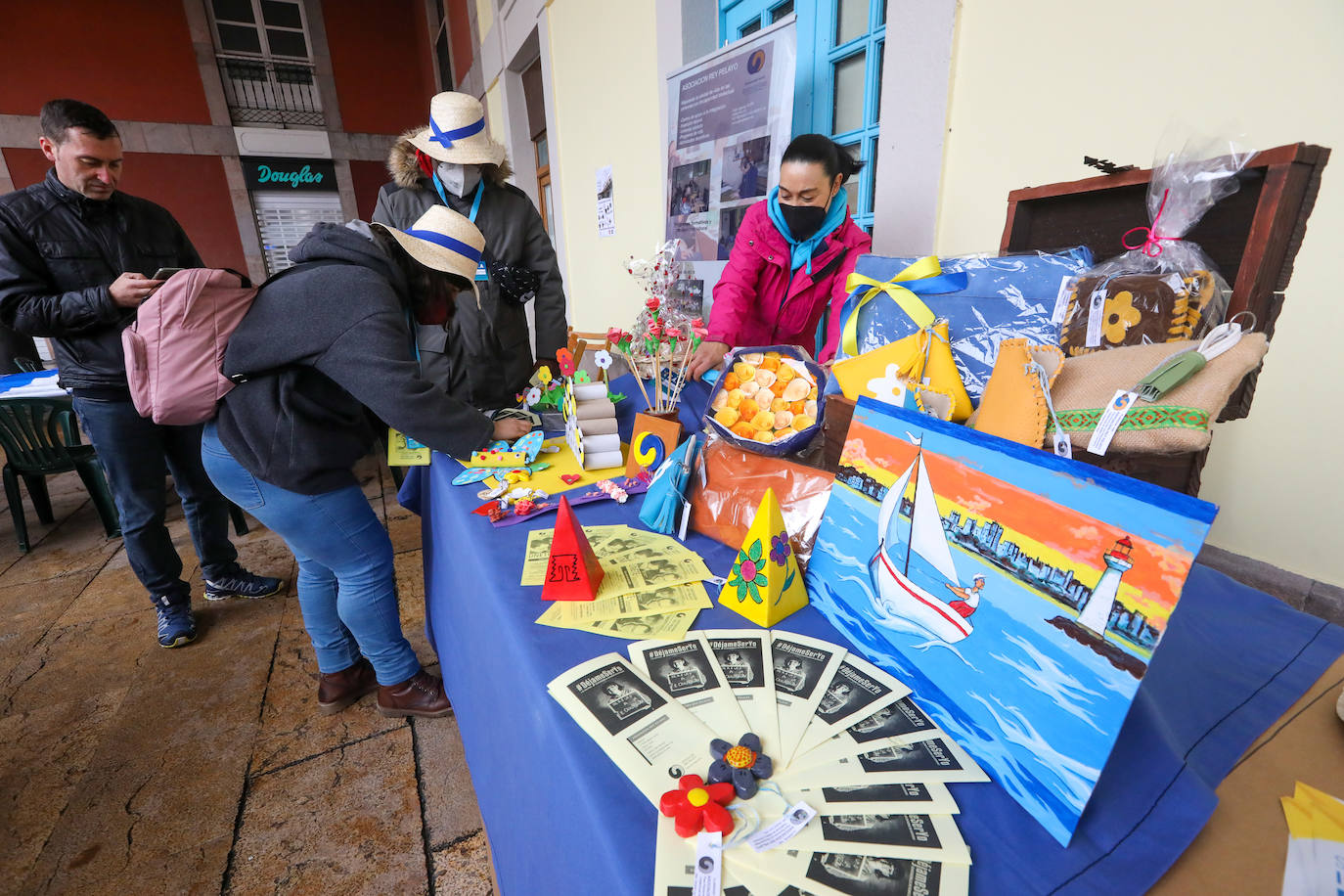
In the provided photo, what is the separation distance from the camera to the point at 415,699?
1.77 metres

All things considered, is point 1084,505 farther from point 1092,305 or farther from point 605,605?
point 605,605

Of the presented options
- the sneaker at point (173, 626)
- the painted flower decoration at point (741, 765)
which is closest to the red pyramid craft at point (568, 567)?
the painted flower decoration at point (741, 765)

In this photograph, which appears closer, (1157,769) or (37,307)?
(1157,769)

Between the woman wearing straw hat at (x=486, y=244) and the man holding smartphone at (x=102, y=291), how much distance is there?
81 centimetres

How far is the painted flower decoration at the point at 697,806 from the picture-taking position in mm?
554

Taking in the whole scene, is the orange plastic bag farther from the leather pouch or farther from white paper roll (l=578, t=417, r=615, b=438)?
white paper roll (l=578, t=417, r=615, b=438)

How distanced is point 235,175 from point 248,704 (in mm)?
10147

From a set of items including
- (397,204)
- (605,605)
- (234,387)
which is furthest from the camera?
(397,204)

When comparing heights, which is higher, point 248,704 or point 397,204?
point 397,204

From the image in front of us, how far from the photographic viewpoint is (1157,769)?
24.7 inches

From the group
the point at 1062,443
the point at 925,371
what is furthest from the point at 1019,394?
the point at 925,371

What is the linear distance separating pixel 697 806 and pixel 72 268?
8.66 ft

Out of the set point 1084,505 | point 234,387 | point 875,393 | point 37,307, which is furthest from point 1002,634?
point 37,307

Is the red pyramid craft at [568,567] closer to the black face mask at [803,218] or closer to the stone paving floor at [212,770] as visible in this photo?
the stone paving floor at [212,770]
